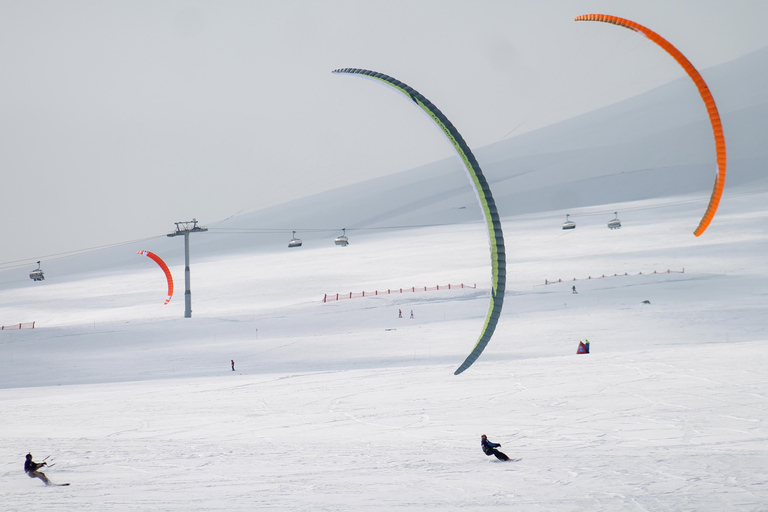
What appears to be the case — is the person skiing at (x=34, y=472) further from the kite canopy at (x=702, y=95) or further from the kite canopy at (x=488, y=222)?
the kite canopy at (x=702, y=95)

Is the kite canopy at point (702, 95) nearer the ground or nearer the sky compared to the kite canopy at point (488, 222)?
nearer the sky

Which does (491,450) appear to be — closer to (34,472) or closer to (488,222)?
(488,222)

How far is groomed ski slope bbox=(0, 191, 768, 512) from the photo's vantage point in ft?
40.7

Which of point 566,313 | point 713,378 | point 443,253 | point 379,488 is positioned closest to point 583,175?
point 443,253

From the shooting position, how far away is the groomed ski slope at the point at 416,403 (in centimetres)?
1240

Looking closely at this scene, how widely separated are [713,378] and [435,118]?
12074 millimetres

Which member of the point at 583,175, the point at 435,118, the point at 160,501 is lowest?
the point at 160,501

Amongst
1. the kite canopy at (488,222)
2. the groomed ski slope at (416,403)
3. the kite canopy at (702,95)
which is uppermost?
the kite canopy at (702,95)

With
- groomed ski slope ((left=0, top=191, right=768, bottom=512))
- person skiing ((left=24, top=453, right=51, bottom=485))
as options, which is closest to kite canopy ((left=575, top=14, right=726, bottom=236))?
groomed ski slope ((left=0, top=191, right=768, bottom=512))

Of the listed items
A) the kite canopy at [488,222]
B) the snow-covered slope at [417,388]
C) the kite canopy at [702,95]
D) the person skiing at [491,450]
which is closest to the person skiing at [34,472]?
the snow-covered slope at [417,388]

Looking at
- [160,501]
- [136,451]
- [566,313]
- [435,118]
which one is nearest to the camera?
[160,501]

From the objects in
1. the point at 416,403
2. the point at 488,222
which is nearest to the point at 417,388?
the point at 416,403

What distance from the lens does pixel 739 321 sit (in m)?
33.2

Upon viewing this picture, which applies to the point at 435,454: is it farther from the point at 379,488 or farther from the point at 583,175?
the point at 583,175
